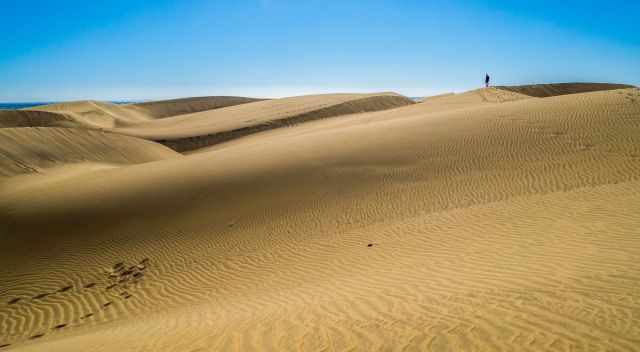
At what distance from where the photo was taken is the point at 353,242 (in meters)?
8.23

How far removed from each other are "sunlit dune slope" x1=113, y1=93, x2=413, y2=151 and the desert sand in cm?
1618

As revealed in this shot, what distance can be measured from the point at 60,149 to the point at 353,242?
1868 centimetres

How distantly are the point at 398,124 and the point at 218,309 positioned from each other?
1350 cm

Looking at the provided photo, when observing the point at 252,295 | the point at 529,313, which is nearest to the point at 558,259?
the point at 529,313

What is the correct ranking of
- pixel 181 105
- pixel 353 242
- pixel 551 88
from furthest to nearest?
pixel 181 105 < pixel 551 88 < pixel 353 242

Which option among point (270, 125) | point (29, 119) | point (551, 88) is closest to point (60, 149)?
point (270, 125)

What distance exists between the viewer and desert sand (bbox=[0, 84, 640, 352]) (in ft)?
13.3

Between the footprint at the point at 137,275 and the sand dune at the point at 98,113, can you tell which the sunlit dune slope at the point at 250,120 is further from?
the footprint at the point at 137,275

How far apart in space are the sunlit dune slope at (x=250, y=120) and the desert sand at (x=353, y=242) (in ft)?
53.1

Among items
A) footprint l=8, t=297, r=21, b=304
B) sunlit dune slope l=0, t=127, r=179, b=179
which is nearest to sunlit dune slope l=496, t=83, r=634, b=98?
sunlit dune slope l=0, t=127, r=179, b=179

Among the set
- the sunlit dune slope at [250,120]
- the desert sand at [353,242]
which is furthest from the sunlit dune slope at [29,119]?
the desert sand at [353,242]

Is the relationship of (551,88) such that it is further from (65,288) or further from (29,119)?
(29,119)

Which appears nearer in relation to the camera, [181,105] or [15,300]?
[15,300]

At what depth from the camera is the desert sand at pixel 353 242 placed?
4039 millimetres
